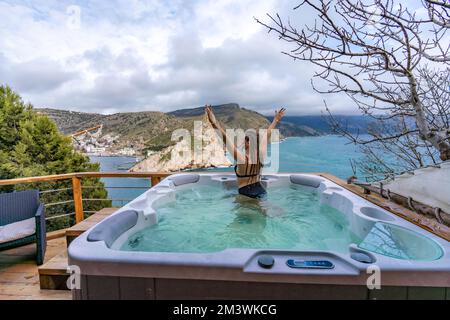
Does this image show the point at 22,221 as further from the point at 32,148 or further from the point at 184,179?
the point at 32,148

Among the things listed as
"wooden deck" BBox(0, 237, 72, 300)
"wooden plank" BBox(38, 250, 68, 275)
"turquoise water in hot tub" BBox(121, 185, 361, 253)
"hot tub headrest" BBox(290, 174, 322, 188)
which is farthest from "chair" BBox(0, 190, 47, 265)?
"hot tub headrest" BBox(290, 174, 322, 188)

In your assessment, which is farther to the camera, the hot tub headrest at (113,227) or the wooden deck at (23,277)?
the wooden deck at (23,277)

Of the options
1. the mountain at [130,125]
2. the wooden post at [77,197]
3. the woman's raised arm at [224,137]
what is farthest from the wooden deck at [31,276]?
the mountain at [130,125]

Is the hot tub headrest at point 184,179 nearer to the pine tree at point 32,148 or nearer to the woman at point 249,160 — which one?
the woman at point 249,160

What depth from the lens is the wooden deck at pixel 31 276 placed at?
1.57m

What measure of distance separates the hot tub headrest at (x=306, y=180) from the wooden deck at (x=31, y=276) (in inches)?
85.0

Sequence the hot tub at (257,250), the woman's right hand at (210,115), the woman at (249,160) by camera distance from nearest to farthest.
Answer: the hot tub at (257,250), the woman's right hand at (210,115), the woman at (249,160)

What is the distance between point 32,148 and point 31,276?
32.0 feet

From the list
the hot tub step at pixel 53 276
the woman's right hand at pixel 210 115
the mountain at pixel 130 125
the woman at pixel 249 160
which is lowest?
the hot tub step at pixel 53 276

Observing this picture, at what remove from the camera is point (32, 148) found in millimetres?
9422

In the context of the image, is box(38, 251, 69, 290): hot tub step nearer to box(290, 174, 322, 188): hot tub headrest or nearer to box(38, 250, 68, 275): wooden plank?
box(38, 250, 68, 275): wooden plank

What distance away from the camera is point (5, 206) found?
2102 mm

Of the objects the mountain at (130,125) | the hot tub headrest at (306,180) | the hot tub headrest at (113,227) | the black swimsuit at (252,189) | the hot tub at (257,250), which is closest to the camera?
the hot tub at (257,250)
